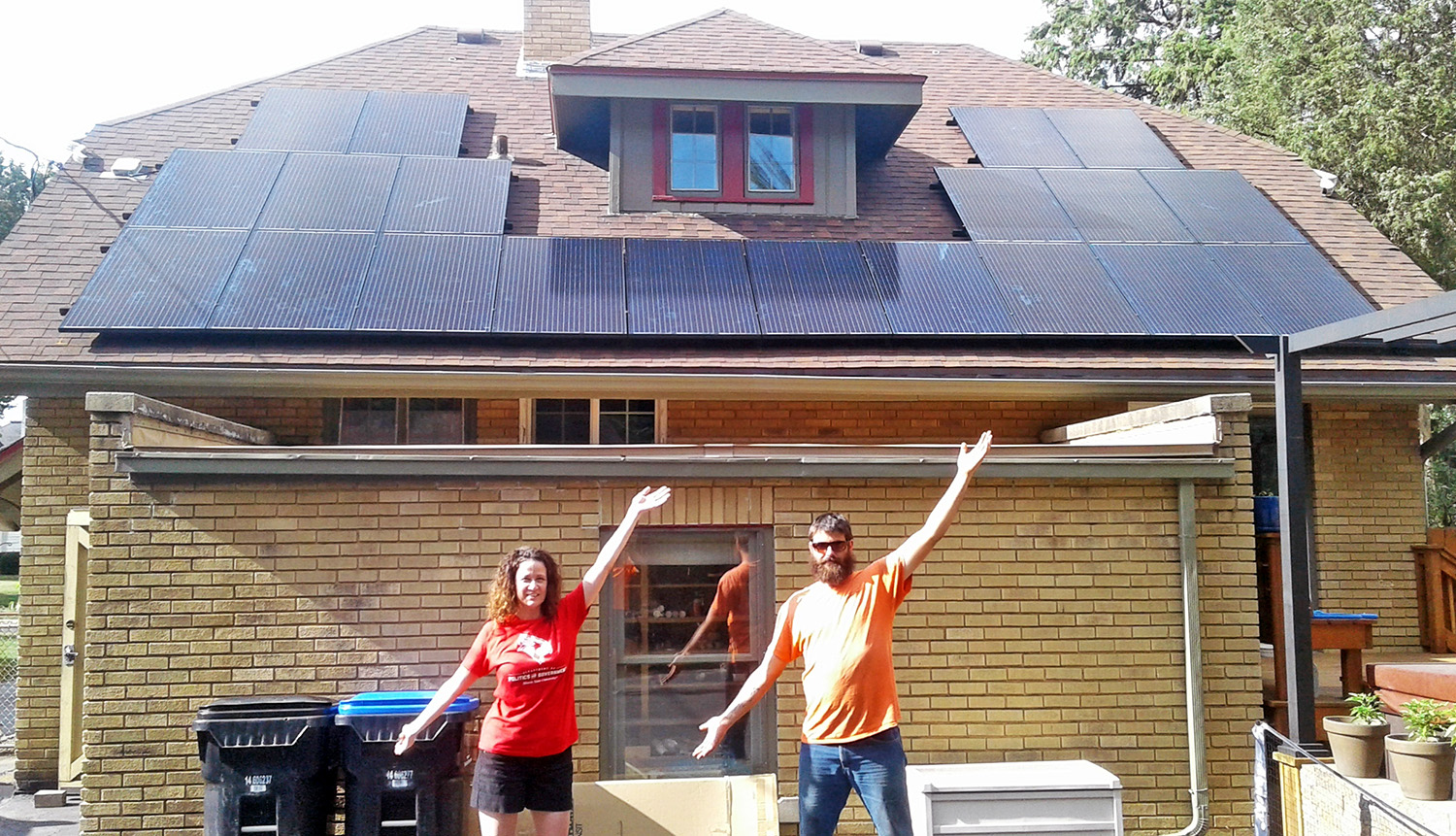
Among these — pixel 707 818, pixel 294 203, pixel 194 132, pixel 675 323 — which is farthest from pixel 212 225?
pixel 707 818

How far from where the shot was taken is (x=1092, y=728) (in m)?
6.68

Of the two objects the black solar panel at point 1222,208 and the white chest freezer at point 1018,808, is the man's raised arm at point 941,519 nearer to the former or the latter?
the white chest freezer at point 1018,808

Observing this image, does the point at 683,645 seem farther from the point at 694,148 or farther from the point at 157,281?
the point at 694,148

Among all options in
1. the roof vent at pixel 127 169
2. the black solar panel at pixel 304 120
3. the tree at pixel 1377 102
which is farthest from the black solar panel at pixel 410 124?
the tree at pixel 1377 102

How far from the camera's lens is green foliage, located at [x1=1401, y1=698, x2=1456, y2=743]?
17.9ft

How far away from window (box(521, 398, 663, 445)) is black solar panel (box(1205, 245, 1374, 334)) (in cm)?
483

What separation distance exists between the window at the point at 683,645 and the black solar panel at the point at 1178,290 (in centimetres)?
415

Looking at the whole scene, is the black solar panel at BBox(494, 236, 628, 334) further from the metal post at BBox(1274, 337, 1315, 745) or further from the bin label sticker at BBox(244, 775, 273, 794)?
the metal post at BBox(1274, 337, 1315, 745)

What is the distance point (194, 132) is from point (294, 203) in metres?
2.75

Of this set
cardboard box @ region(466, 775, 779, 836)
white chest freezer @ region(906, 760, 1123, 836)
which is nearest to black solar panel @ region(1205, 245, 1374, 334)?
white chest freezer @ region(906, 760, 1123, 836)

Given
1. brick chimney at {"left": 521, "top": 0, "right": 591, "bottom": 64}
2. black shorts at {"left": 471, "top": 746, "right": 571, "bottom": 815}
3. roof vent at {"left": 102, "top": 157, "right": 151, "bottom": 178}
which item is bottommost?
black shorts at {"left": 471, "top": 746, "right": 571, "bottom": 815}

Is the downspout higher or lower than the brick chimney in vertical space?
lower

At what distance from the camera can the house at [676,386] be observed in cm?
639

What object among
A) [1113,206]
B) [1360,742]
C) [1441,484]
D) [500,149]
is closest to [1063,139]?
[1113,206]
